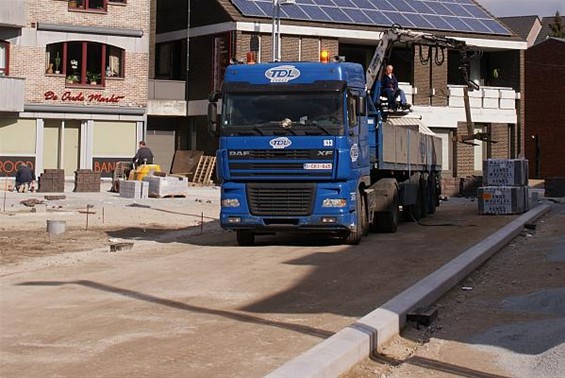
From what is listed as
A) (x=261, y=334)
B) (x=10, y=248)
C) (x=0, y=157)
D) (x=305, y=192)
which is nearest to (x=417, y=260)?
(x=305, y=192)

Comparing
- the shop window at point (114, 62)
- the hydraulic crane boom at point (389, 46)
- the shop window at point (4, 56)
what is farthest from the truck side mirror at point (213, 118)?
the shop window at point (114, 62)

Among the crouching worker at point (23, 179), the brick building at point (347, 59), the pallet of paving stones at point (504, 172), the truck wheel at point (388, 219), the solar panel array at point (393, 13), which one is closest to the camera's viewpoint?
the truck wheel at point (388, 219)

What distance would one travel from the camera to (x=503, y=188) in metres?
26.8

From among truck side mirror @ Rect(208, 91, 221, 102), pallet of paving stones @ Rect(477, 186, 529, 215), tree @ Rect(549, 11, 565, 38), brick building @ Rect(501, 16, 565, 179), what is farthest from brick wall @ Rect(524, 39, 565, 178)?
truck side mirror @ Rect(208, 91, 221, 102)

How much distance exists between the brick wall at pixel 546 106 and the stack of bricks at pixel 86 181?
110 ft

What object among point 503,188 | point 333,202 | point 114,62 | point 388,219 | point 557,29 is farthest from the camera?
point 557,29

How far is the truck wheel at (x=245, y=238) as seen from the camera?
17.6 meters

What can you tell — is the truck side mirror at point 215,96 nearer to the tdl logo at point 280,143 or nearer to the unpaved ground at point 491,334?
the tdl logo at point 280,143

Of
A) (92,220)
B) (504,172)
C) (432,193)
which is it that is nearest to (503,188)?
(504,172)

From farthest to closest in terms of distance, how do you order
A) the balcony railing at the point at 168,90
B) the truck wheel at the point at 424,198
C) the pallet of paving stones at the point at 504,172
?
1. the balcony railing at the point at 168,90
2. the pallet of paving stones at the point at 504,172
3. the truck wheel at the point at 424,198

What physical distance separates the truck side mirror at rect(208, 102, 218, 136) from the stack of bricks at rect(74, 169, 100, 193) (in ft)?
58.7

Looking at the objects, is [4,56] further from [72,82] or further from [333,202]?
[333,202]

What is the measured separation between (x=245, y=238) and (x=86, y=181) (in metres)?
17.8

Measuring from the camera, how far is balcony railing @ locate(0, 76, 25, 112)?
34500 mm
